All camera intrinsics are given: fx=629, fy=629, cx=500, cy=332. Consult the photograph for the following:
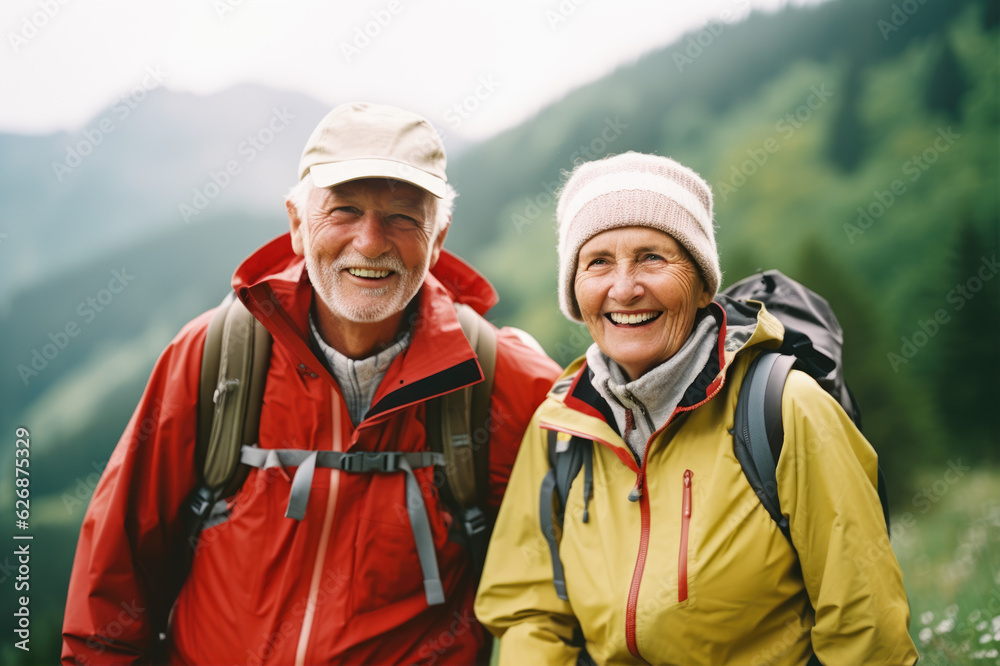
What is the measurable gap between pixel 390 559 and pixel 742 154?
5.38 m

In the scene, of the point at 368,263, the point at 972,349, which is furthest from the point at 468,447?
the point at 972,349

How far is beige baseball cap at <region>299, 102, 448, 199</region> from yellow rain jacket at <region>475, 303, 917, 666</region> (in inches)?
45.7

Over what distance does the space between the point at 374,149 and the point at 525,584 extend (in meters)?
1.77

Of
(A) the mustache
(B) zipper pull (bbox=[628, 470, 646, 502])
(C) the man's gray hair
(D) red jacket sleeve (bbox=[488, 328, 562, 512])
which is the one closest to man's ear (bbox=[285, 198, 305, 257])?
(C) the man's gray hair

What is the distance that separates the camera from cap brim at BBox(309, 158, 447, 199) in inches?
94.7

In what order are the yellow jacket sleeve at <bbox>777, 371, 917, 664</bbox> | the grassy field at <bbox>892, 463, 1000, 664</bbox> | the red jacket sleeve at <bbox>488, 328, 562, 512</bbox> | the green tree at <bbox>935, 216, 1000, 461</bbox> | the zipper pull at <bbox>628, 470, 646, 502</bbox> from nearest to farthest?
the yellow jacket sleeve at <bbox>777, 371, 917, 664</bbox>, the zipper pull at <bbox>628, 470, 646, 502</bbox>, the red jacket sleeve at <bbox>488, 328, 562, 512</bbox>, the grassy field at <bbox>892, 463, 1000, 664</bbox>, the green tree at <bbox>935, 216, 1000, 461</bbox>

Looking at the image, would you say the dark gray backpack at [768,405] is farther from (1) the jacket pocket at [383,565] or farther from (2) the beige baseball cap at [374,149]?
(2) the beige baseball cap at [374,149]

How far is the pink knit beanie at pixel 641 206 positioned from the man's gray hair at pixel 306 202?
641 millimetres

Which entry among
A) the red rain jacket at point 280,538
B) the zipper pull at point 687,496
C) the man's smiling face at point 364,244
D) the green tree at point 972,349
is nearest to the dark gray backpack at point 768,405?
the zipper pull at point 687,496

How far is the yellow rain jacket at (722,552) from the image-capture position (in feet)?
5.95

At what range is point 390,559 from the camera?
2504 millimetres

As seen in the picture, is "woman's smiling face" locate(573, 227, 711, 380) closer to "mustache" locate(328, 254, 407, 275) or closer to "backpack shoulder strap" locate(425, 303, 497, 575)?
"backpack shoulder strap" locate(425, 303, 497, 575)

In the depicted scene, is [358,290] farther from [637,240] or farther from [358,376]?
[637,240]

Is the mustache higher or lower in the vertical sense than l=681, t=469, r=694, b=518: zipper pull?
higher
